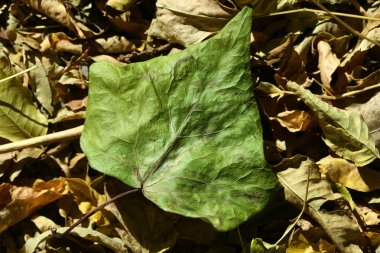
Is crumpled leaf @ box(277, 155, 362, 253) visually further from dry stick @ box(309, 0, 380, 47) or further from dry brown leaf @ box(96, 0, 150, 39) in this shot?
dry brown leaf @ box(96, 0, 150, 39)

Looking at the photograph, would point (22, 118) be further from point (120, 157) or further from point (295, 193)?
point (295, 193)

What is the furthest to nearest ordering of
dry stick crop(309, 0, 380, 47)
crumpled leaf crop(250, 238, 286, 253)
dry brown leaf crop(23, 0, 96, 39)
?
dry brown leaf crop(23, 0, 96, 39) → dry stick crop(309, 0, 380, 47) → crumpled leaf crop(250, 238, 286, 253)

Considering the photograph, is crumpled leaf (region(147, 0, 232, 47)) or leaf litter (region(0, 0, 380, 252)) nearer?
leaf litter (region(0, 0, 380, 252))

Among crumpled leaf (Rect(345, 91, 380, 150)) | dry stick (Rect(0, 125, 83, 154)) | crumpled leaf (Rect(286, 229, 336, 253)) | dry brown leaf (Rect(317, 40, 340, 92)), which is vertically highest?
dry brown leaf (Rect(317, 40, 340, 92))

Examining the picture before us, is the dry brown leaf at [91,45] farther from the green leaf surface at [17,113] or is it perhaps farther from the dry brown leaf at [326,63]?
the dry brown leaf at [326,63]

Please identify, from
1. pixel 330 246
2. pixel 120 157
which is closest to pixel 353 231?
pixel 330 246

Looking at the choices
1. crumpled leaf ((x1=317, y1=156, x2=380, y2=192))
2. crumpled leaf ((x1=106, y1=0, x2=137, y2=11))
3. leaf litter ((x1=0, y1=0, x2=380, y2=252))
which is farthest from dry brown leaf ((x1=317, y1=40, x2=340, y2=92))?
crumpled leaf ((x1=106, y1=0, x2=137, y2=11))

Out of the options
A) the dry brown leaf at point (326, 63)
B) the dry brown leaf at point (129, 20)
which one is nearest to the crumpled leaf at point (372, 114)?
the dry brown leaf at point (326, 63)
